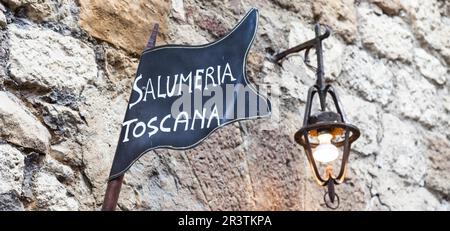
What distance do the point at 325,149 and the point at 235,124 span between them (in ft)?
0.90

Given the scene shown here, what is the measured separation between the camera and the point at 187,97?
145 cm

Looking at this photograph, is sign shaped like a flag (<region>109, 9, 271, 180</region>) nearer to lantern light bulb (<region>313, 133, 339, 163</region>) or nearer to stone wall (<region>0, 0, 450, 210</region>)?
stone wall (<region>0, 0, 450, 210</region>)

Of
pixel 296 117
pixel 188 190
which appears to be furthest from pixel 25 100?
pixel 296 117

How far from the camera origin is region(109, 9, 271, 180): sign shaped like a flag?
4.63 ft

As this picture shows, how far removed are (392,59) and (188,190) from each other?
1044 millimetres

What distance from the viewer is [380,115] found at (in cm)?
246

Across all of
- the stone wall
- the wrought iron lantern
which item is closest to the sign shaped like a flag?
the stone wall

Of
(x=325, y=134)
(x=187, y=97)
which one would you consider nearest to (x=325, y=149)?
(x=325, y=134)

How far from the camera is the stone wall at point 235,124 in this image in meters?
1.62

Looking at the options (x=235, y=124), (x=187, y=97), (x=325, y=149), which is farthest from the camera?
(x=235, y=124)

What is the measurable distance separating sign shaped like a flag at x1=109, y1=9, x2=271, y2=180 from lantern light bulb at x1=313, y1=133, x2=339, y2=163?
18.1 inches

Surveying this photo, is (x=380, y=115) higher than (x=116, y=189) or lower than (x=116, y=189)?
higher

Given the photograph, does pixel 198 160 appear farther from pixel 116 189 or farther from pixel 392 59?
pixel 392 59

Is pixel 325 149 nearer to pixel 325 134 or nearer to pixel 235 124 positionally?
pixel 325 134
